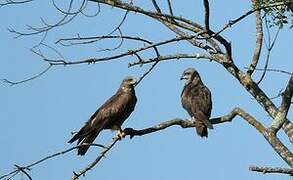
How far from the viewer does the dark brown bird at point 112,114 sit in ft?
32.0

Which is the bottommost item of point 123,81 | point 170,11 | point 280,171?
point 280,171

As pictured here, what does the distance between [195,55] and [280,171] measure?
1.90 meters

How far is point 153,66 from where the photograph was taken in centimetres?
793

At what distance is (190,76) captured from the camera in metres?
12.6

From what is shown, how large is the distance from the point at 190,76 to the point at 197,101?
5.48 feet

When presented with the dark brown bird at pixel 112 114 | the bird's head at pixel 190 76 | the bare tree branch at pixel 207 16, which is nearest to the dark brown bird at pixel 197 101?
the bird's head at pixel 190 76

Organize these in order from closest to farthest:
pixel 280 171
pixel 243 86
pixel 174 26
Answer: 1. pixel 280 171
2. pixel 243 86
3. pixel 174 26

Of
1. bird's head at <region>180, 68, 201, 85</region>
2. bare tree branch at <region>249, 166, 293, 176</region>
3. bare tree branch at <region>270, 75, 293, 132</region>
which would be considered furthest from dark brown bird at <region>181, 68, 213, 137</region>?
bare tree branch at <region>249, 166, 293, 176</region>

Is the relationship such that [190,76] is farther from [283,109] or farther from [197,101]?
[283,109]

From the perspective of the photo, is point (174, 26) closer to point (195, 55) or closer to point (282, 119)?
point (195, 55)

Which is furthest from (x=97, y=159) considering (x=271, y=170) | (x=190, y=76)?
(x=190, y=76)

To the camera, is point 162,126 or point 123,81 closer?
point 162,126

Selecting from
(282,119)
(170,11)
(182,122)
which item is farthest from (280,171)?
(170,11)

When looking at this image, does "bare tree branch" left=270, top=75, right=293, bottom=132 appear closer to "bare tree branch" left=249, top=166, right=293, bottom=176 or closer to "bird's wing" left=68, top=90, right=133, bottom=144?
"bare tree branch" left=249, top=166, right=293, bottom=176
